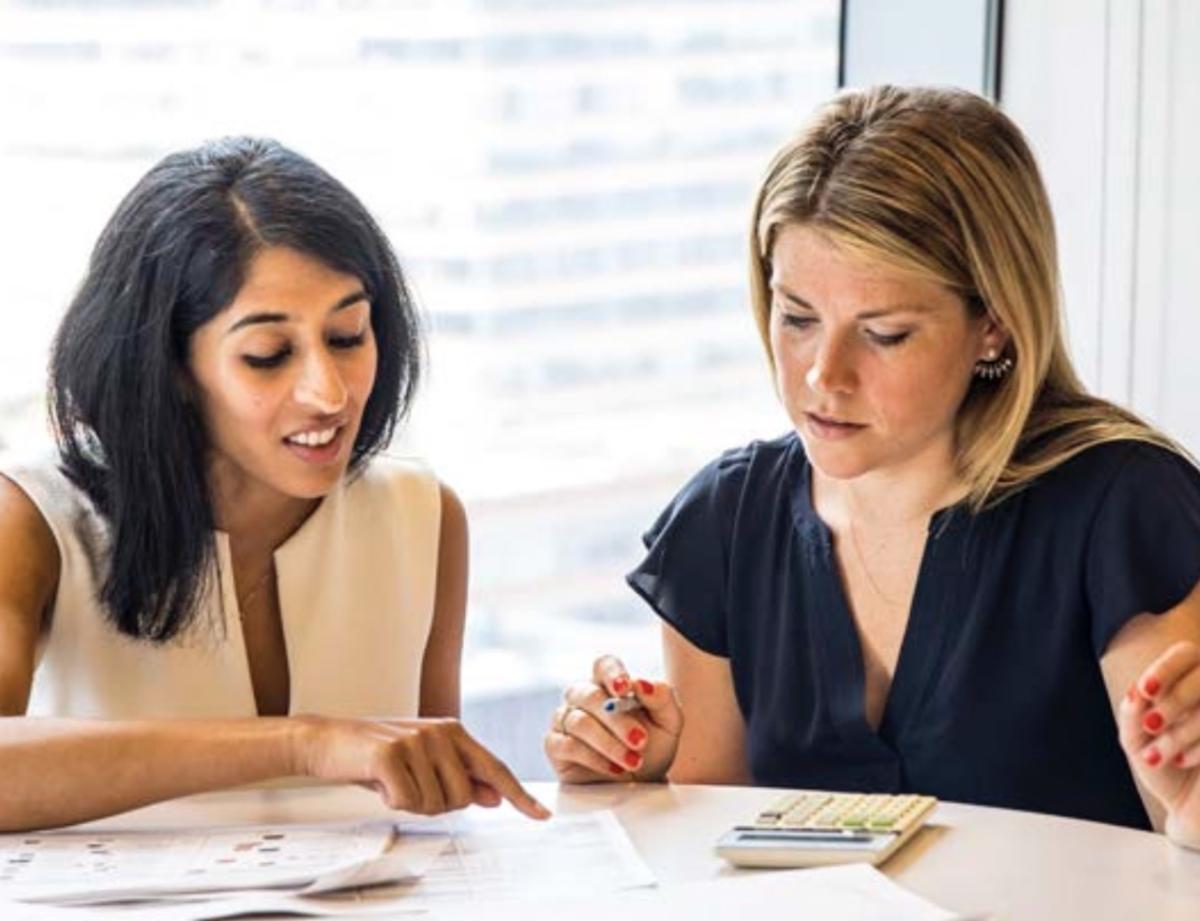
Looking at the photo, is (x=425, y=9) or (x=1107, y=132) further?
(x=1107, y=132)

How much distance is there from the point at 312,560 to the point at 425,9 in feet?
3.41

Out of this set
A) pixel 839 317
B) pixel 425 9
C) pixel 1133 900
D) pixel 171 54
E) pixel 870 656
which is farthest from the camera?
pixel 425 9

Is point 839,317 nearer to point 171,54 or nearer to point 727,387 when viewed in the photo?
point 171,54

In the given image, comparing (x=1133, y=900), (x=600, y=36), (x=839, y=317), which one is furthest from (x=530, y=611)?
(x=1133, y=900)

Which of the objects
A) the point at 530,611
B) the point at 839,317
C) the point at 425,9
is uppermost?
the point at 425,9

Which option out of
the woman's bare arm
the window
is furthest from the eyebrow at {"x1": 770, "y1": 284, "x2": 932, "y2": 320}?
the window

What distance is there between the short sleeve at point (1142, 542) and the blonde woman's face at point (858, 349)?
16cm

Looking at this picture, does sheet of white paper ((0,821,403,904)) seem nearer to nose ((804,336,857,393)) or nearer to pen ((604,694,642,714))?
pen ((604,694,642,714))

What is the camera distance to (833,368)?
1.94m

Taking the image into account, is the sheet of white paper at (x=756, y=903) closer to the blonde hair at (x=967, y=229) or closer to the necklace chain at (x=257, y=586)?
the blonde hair at (x=967, y=229)

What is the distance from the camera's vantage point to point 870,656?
2082 millimetres

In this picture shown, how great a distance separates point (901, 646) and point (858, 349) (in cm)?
28

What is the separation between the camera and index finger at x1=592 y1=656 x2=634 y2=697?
75.7 inches

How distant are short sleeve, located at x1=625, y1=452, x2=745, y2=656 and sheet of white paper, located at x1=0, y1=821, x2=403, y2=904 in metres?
0.47
